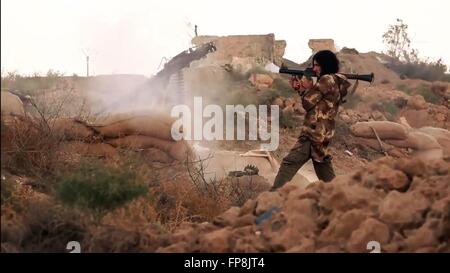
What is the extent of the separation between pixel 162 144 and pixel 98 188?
4.27m

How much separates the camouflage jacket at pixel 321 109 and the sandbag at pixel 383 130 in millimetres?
7294

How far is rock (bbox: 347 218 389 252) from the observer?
4.70 meters

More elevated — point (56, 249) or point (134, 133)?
point (134, 133)

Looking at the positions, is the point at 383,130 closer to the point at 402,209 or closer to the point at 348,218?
the point at 402,209

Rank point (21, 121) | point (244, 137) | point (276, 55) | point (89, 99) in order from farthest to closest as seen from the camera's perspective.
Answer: point (276, 55) < point (244, 137) < point (89, 99) < point (21, 121)

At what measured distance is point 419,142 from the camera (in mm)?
13312

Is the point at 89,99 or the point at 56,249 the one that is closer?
the point at 56,249

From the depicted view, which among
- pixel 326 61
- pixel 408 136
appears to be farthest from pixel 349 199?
pixel 408 136

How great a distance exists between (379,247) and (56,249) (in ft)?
7.07

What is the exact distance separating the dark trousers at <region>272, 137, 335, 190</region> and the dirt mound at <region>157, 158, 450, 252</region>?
A: 0.84m

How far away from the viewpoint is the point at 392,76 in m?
36.2
